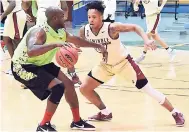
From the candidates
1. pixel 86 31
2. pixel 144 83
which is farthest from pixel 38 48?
pixel 144 83

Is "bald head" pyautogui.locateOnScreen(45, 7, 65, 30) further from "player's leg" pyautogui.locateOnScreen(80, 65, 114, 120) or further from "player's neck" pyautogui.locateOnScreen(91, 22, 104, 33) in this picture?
"player's leg" pyautogui.locateOnScreen(80, 65, 114, 120)

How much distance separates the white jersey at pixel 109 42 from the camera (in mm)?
4969

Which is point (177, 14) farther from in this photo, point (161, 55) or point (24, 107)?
point (24, 107)

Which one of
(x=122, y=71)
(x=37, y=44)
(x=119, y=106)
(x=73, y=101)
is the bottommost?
(x=119, y=106)

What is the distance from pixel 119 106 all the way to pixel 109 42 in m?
1.22

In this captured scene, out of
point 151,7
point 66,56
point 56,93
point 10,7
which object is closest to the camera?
point 56,93

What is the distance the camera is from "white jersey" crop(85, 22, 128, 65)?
196 inches

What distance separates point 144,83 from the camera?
498 cm

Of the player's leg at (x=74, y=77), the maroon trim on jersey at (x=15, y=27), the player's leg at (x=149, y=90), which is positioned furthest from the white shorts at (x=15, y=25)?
the player's leg at (x=149, y=90)

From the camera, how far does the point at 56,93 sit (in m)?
4.50

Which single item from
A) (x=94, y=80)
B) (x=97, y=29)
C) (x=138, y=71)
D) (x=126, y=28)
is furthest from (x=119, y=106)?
(x=126, y=28)

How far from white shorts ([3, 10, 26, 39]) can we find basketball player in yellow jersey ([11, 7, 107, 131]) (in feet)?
10.0

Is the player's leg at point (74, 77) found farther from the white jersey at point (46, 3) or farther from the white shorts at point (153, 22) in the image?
the white shorts at point (153, 22)

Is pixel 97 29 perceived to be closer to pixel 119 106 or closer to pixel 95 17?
pixel 95 17
